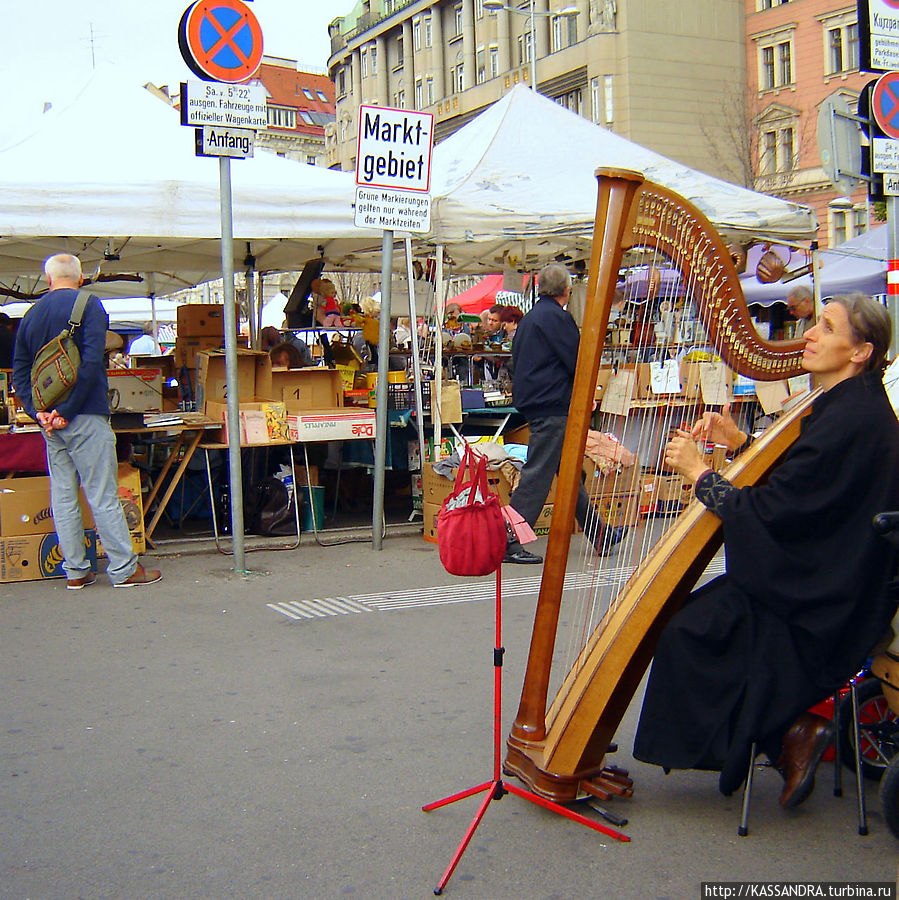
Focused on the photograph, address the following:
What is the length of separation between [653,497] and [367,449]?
5.92m

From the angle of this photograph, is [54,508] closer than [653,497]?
No

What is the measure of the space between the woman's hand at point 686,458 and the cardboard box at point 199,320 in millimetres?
7541

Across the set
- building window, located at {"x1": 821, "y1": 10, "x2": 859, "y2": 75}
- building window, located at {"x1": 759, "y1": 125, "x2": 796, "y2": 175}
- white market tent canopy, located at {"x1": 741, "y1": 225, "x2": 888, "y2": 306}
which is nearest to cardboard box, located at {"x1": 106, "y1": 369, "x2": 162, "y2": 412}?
white market tent canopy, located at {"x1": 741, "y1": 225, "x2": 888, "y2": 306}

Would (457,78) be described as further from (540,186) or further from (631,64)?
(540,186)

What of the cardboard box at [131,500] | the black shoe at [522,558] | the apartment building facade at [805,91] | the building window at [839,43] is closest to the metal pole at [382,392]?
the black shoe at [522,558]

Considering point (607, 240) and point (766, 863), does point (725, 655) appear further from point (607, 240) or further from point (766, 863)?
point (607, 240)

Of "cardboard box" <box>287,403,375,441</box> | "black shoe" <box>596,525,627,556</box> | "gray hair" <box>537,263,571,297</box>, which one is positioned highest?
"gray hair" <box>537,263,571,297</box>

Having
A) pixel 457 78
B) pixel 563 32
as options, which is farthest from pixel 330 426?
pixel 457 78

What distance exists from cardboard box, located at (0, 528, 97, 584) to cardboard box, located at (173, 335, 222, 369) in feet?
11.8

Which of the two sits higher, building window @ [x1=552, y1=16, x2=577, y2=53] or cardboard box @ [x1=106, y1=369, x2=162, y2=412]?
building window @ [x1=552, y1=16, x2=577, y2=53]

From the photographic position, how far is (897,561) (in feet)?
10.9

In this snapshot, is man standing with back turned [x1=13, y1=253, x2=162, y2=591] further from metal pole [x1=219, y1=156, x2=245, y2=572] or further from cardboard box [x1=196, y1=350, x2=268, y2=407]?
cardboard box [x1=196, y1=350, x2=268, y2=407]

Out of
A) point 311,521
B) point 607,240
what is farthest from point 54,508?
point 607,240

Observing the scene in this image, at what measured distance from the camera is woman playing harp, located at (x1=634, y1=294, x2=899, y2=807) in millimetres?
3156
